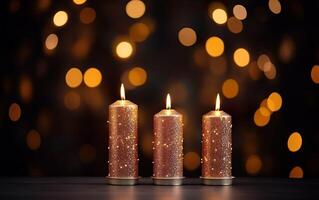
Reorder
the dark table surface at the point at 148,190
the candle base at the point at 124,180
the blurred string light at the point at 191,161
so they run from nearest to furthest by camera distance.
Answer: the dark table surface at the point at 148,190
the candle base at the point at 124,180
the blurred string light at the point at 191,161

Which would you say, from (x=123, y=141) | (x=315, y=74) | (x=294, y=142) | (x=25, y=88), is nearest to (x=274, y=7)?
(x=315, y=74)

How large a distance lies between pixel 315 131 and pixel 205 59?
0.33m

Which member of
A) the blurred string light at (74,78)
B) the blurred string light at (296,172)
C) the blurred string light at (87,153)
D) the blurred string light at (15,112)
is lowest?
the blurred string light at (296,172)

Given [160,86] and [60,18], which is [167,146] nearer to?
[160,86]

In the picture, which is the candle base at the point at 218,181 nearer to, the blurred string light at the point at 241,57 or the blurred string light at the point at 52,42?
the blurred string light at the point at 241,57

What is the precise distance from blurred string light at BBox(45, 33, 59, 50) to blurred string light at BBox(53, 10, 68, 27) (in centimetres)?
3

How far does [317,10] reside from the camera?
161 cm

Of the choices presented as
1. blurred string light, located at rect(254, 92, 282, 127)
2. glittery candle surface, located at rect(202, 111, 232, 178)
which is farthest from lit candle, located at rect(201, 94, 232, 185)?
blurred string light, located at rect(254, 92, 282, 127)

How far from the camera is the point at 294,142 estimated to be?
5.17 feet

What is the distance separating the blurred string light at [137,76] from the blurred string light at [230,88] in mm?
200

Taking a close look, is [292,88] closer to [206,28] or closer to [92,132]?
[206,28]

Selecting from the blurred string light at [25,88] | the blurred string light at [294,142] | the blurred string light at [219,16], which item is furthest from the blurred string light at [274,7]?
the blurred string light at [25,88]

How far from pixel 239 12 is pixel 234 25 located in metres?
0.04

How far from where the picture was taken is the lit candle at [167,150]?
4.31 feet
